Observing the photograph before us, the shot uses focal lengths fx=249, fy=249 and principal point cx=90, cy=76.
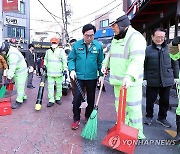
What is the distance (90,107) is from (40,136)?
3.52 ft

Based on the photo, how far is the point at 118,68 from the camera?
3441 mm

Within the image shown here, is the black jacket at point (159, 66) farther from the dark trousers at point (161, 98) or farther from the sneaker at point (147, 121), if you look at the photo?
the sneaker at point (147, 121)

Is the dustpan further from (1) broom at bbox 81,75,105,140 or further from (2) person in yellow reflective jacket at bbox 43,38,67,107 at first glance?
(2) person in yellow reflective jacket at bbox 43,38,67,107

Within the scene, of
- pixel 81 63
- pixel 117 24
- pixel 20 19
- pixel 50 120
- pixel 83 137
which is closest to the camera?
pixel 117 24

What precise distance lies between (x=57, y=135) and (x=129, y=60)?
1719 mm

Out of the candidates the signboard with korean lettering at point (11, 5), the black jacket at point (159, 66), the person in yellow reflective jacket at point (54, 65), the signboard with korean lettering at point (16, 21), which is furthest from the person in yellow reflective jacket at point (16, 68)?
the signboard with korean lettering at point (16, 21)

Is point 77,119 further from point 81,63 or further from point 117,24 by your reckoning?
point 117,24

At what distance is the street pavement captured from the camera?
11.3 ft

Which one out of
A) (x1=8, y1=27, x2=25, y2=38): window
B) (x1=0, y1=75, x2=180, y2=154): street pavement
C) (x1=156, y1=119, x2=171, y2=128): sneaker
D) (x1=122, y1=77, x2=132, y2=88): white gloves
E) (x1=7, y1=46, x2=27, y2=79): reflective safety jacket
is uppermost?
(x1=8, y1=27, x2=25, y2=38): window

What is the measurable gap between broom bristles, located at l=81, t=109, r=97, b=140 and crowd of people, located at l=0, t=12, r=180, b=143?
0.44 m

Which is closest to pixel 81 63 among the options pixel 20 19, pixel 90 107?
pixel 90 107

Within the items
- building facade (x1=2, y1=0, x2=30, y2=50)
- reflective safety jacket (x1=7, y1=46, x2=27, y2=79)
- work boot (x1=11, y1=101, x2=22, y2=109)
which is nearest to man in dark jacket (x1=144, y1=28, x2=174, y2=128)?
reflective safety jacket (x1=7, y1=46, x2=27, y2=79)

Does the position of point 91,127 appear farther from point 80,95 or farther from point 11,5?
point 11,5

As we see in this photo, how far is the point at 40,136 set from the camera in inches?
156
